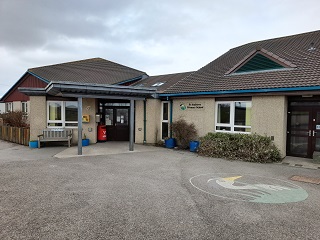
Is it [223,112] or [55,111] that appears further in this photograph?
[55,111]

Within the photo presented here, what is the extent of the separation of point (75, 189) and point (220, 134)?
682cm

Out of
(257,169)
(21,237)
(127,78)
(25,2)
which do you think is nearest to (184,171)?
(257,169)

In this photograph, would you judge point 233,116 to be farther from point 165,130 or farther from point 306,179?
point 306,179

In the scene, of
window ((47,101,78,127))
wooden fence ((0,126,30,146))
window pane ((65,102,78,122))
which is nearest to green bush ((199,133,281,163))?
window pane ((65,102,78,122))

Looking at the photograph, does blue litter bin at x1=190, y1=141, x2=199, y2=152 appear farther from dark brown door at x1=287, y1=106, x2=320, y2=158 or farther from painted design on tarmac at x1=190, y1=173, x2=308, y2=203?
dark brown door at x1=287, y1=106, x2=320, y2=158

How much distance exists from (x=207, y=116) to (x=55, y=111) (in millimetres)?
8596

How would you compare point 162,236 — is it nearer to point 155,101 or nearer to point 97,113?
point 155,101

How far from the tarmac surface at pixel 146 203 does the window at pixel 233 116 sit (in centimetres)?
261

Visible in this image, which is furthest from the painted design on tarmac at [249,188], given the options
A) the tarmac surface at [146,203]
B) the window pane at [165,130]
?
the window pane at [165,130]

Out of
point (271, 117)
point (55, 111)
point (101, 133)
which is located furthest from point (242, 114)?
point (55, 111)

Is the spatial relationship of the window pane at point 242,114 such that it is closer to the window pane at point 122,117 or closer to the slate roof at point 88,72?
the window pane at point 122,117

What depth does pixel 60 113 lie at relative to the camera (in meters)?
12.5

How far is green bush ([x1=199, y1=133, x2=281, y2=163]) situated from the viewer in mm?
8773

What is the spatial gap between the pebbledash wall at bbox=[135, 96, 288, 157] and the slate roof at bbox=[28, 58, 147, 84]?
568 cm
